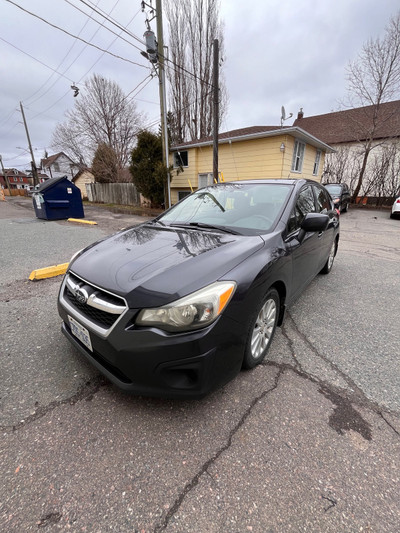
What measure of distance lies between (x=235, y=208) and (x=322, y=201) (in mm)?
1786

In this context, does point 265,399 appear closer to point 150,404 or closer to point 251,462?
point 251,462

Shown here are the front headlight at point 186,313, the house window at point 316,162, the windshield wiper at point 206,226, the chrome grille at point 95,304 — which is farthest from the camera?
the house window at point 316,162

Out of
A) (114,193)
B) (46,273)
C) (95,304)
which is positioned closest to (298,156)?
(46,273)

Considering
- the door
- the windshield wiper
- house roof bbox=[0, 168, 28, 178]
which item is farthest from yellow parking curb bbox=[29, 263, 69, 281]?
house roof bbox=[0, 168, 28, 178]

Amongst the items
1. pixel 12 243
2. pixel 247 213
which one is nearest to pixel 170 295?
pixel 247 213

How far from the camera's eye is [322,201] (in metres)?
3.78

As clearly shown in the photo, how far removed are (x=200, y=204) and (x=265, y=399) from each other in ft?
7.24

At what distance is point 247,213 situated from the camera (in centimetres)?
266

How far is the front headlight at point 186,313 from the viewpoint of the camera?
145cm

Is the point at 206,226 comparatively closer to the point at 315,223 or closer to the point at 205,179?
the point at 315,223

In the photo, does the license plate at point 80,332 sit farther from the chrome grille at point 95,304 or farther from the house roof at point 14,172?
the house roof at point 14,172

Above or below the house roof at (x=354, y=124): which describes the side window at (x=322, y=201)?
below

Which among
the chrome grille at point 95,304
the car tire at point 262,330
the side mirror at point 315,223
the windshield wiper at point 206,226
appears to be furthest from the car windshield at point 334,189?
the chrome grille at point 95,304

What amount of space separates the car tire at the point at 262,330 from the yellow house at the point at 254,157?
36.7 feet
